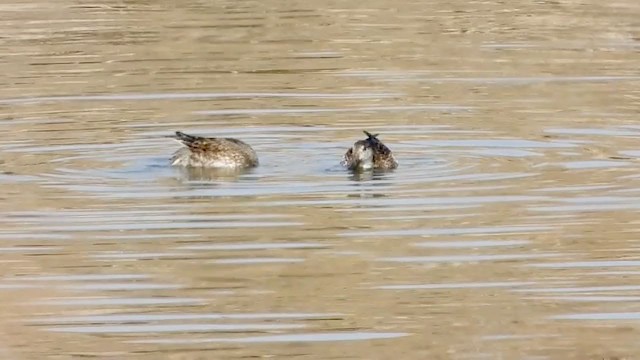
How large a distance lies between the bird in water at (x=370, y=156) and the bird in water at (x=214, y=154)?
839 millimetres

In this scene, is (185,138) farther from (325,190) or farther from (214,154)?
(325,190)

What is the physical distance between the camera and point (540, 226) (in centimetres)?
1301

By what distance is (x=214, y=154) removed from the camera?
53.3 feet

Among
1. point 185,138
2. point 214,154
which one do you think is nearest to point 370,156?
point 214,154

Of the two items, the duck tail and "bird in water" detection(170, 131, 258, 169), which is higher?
the duck tail

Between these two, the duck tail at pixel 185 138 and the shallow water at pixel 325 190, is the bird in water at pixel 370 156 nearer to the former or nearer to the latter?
the shallow water at pixel 325 190

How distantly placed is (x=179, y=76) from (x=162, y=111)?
261cm

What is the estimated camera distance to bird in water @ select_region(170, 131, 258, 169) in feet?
52.4

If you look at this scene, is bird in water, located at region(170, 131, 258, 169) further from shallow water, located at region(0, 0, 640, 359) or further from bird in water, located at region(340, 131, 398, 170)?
bird in water, located at region(340, 131, 398, 170)

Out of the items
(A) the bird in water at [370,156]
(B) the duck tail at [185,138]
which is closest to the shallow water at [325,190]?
(A) the bird in water at [370,156]

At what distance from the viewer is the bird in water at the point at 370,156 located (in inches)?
612

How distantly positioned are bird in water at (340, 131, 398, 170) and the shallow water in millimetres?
130

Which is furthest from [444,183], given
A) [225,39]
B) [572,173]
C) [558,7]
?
[558,7]

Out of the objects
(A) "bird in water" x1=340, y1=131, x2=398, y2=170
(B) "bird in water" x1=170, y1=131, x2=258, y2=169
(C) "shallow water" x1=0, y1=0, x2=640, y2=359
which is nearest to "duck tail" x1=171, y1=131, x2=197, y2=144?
(B) "bird in water" x1=170, y1=131, x2=258, y2=169
